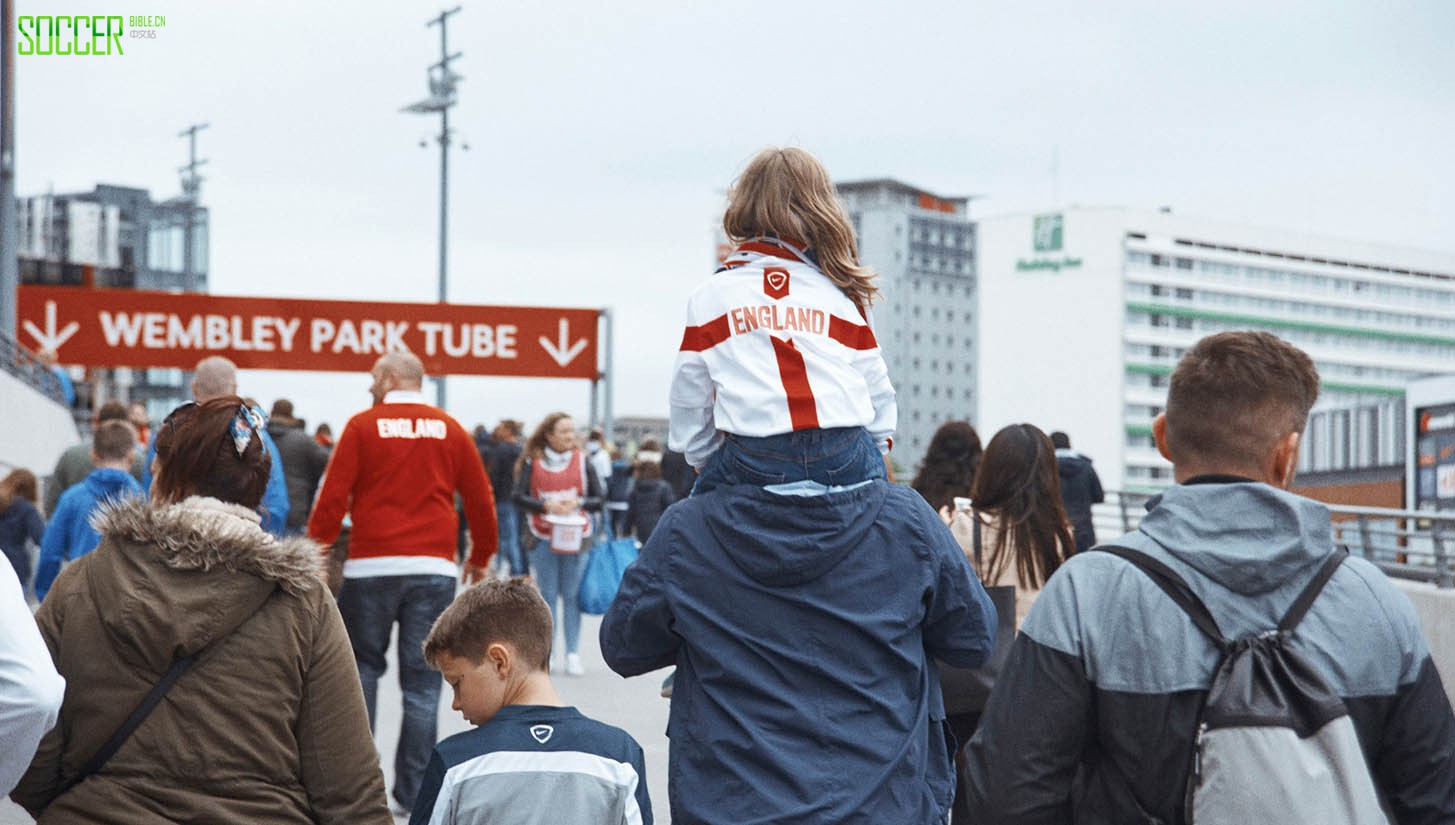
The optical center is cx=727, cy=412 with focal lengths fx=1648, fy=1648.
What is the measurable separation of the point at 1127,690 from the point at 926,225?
551ft

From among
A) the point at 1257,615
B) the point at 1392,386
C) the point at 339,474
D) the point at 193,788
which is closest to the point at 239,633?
the point at 193,788

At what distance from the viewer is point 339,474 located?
6.85 metres

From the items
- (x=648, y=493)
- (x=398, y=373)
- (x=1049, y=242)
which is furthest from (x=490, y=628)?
(x=1049, y=242)

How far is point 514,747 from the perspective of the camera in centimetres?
335

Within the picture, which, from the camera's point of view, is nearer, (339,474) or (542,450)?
(339,474)

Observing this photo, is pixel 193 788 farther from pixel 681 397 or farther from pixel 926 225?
pixel 926 225

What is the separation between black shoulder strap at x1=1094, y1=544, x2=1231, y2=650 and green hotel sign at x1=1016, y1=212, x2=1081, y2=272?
160559 millimetres

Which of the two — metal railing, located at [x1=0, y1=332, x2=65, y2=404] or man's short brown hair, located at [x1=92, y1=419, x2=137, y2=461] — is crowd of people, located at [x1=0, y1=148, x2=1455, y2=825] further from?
metal railing, located at [x1=0, y1=332, x2=65, y2=404]

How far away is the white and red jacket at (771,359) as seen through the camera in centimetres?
313

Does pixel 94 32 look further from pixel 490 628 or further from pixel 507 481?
pixel 490 628

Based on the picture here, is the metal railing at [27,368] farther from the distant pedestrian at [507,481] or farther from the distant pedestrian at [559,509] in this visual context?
the distant pedestrian at [559,509]

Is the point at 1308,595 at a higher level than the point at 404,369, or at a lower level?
lower

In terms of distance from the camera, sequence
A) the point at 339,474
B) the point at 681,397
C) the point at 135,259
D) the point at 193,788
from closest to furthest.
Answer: the point at 193,788 → the point at 681,397 → the point at 339,474 → the point at 135,259

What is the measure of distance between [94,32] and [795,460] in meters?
12.2
